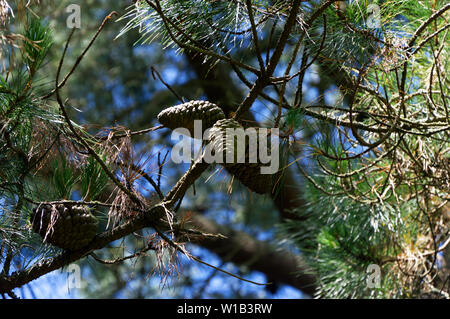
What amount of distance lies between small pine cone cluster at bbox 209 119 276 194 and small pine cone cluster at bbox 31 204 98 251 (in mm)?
190

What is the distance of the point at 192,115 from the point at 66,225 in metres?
0.21

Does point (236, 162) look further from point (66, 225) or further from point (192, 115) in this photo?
point (66, 225)

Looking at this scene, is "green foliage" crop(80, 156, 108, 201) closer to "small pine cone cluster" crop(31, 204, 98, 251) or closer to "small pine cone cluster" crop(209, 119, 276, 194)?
"small pine cone cluster" crop(31, 204, 98, 251)

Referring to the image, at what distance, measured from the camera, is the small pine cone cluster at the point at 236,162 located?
631 mm

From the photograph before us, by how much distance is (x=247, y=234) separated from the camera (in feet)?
7.39

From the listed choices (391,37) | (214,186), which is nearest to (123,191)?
(391,37)

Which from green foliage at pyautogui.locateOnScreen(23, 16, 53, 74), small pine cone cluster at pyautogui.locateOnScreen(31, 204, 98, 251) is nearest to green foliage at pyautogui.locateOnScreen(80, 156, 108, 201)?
small pine cone cluster at pyautogui.locateOnScreen(31, 204, 98, 251)

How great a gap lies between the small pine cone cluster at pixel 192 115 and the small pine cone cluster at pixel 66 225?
16 cm

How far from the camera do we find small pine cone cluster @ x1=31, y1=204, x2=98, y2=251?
690mm

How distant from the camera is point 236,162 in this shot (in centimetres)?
65

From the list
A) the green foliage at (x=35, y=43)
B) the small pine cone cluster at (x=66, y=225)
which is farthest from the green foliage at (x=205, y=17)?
the small pine cone cluster at (x=66, y=225)

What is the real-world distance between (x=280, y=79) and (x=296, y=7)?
0.09 m

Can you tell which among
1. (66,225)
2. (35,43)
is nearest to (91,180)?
(66,225)
